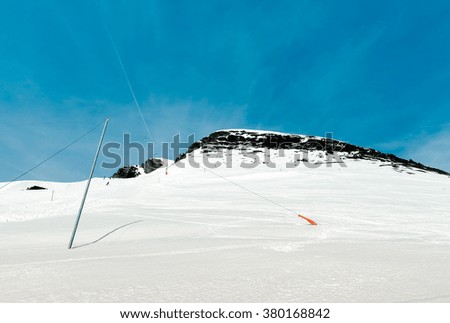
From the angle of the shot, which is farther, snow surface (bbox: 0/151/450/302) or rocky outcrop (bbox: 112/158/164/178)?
rocky outcrop (bbox: 112/158/164/178)

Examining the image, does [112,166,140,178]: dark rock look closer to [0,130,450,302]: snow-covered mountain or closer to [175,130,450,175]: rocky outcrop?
[175,130,450,175]: rocky outcrop

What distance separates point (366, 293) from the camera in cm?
331

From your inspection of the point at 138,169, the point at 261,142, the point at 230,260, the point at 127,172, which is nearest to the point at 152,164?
the point at 138,169

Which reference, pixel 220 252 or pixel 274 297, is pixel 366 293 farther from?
pixel 220 252

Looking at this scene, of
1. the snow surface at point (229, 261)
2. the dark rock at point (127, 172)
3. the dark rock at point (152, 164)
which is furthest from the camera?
the dark rock at point (152, 164)

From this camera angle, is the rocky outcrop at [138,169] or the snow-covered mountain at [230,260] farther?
the rocky outcrop at [138,169]

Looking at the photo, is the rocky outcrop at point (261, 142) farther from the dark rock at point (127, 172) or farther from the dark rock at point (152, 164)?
the dark rock at point (127, 172)

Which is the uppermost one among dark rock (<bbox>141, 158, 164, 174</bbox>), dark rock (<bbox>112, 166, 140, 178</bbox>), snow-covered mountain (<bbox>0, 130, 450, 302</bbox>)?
dark rock (<bbox>141, 158, 164, 174</bbox>)

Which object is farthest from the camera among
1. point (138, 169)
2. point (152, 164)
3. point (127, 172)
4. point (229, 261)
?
point (152, 164)

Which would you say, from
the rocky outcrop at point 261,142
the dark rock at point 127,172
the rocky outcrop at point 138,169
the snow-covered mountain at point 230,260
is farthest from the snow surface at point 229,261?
the rocky outcrop at point 138,169

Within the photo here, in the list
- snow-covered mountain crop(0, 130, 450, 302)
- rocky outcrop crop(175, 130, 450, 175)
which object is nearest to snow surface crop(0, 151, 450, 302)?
snow-covered mountain crop(0, 130, 450, 302)

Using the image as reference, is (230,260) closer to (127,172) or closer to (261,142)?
(127,172)

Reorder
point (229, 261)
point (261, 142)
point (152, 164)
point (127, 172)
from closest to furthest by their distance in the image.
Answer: point (229, 261) < point (127, 172) < point (261, 142) < point (152, 164)
